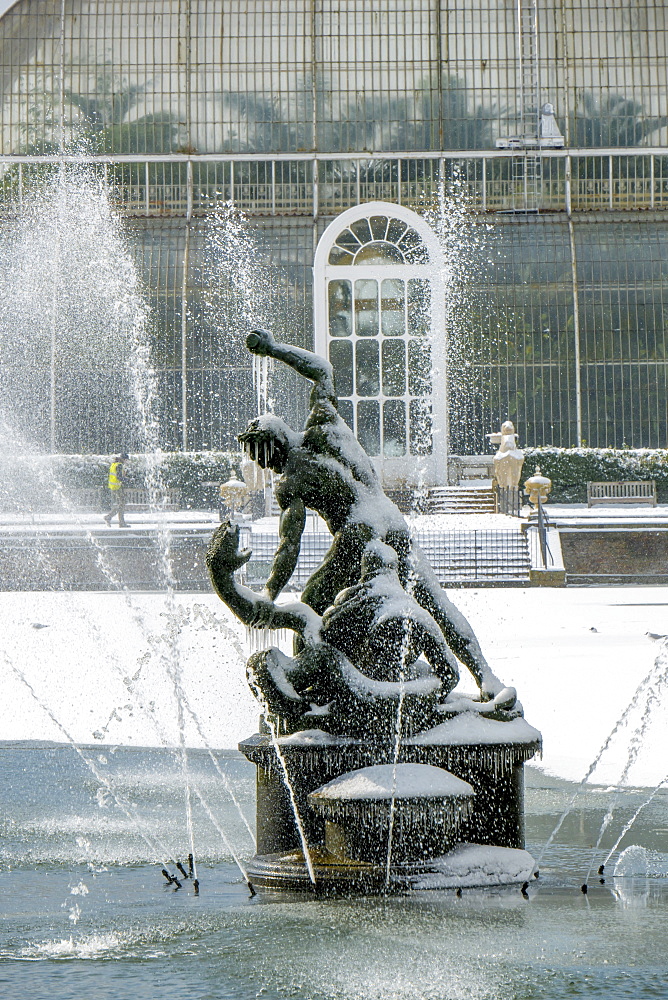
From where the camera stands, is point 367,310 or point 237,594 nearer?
point 237,594

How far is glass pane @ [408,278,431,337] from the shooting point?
93.4 feet

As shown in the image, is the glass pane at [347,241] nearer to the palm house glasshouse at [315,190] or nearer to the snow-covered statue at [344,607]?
the palm house glasshouse at [315,190]

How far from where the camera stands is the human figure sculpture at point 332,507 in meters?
6.20

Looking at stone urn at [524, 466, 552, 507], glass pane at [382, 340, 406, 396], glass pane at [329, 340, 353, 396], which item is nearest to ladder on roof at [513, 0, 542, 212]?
glass pane at [382, 340, 406, 396]

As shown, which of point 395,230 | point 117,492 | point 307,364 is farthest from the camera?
point 395,230

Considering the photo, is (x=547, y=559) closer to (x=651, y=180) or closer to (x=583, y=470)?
(x=583, y=470)

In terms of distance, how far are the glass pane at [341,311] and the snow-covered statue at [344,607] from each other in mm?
22294

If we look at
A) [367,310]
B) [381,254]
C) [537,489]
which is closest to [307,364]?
[537,489]

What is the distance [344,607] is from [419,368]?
22607 millimetres

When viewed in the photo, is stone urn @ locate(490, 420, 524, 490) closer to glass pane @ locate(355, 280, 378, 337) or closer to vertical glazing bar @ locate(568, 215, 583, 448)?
glass pane @ locate(355, 280, 378, 337)

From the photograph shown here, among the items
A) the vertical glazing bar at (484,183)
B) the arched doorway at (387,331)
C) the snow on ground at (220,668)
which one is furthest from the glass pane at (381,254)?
the snow on ground at (220,668)

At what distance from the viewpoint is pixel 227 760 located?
8820mm

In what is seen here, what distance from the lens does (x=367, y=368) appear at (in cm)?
2830

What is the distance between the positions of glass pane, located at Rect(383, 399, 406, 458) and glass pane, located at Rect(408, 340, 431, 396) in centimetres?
39
